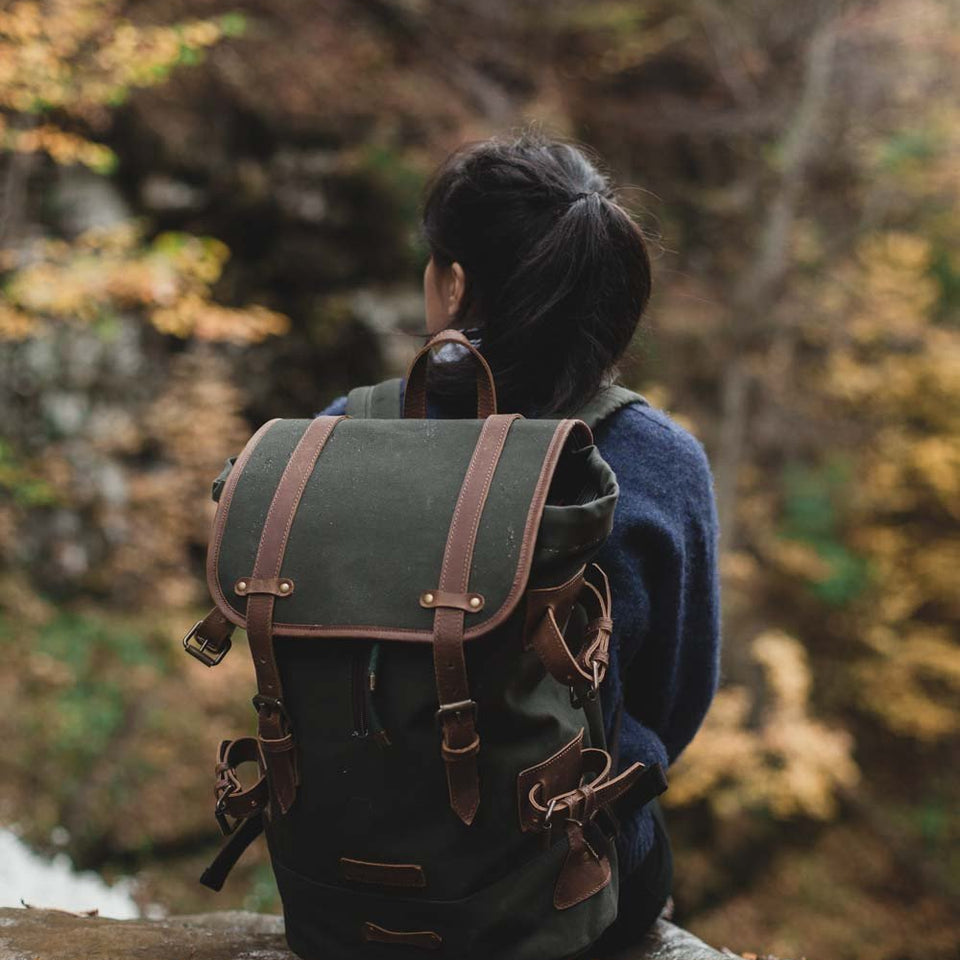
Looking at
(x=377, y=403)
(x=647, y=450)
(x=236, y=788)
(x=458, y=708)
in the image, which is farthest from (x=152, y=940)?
(x=647, y=450)

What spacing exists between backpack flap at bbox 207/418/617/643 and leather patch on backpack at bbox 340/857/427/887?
36 centimetres

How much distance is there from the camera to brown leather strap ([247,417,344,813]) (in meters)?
1.34

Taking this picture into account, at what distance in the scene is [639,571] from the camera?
1.68m

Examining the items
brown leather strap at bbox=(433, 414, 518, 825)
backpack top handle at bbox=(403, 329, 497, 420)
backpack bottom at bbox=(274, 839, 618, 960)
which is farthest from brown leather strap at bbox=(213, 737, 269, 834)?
backpack top handle at bbox=(403, 329, 497, 420)

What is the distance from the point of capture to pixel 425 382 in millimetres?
1551

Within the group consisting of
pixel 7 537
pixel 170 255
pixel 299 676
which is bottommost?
pixel 7 537

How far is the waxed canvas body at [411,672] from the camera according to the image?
130 centimetres

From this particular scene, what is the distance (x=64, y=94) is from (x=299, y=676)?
3.23m

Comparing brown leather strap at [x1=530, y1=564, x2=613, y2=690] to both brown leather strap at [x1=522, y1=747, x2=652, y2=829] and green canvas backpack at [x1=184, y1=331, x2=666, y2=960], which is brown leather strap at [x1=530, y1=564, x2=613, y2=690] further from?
brown leather strap at [x1=522, y1=747, x2=652, y2=829]

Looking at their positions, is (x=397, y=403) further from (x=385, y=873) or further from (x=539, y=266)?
(x=385, y=873)

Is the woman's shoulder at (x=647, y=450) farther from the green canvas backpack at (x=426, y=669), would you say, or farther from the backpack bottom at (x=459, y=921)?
the backpack bottom at (x=459, y=921)

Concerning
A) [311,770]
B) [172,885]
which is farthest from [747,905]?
[311,770]

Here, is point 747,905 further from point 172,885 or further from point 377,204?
point 377,204

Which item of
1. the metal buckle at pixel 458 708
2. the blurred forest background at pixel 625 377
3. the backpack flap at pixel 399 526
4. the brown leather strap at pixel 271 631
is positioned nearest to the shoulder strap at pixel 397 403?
the backpack flap at pixel 399 526
